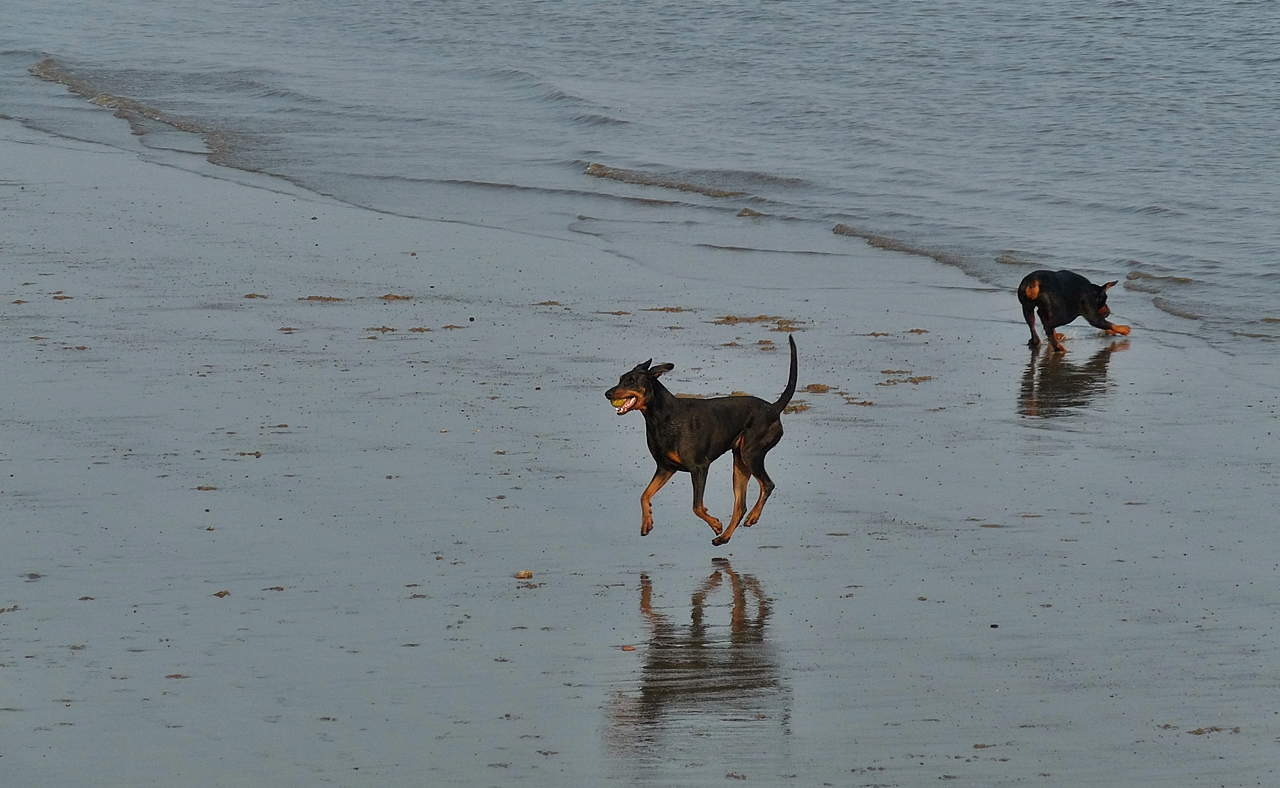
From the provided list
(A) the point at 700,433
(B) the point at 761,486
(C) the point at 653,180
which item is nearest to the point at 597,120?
(C) the point at 653,180

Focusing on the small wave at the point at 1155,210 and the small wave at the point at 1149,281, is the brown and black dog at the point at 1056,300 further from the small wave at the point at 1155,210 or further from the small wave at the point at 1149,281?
the small wave at the point at 1155,210

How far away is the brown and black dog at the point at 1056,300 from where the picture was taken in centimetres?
1280

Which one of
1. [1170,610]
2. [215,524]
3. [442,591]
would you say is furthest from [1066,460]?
[215,524]

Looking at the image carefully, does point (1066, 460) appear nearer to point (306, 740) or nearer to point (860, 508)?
point (860, 508)

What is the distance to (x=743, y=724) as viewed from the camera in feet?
19.2

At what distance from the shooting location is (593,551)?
25.4 ft

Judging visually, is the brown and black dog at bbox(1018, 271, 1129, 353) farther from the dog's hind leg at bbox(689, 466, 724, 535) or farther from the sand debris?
the dog's hind leg at bbox(689, 466, 724, 535)

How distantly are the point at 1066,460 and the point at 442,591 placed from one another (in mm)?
4001

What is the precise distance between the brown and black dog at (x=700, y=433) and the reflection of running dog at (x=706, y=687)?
611 millimetres

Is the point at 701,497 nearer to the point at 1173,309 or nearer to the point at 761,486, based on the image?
the point at 761,486

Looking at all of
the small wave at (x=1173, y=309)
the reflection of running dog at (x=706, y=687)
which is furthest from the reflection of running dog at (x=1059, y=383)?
the reflection of running dog at (x=706, y=687)

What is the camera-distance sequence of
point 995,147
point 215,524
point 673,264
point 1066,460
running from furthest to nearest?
point 995,147, point 673,264, point 1066,460, point 215,524

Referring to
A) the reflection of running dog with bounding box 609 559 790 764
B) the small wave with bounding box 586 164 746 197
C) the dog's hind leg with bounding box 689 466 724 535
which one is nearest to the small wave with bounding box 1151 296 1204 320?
the small wave with bounding box 586 164 746 197

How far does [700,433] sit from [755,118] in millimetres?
20757
